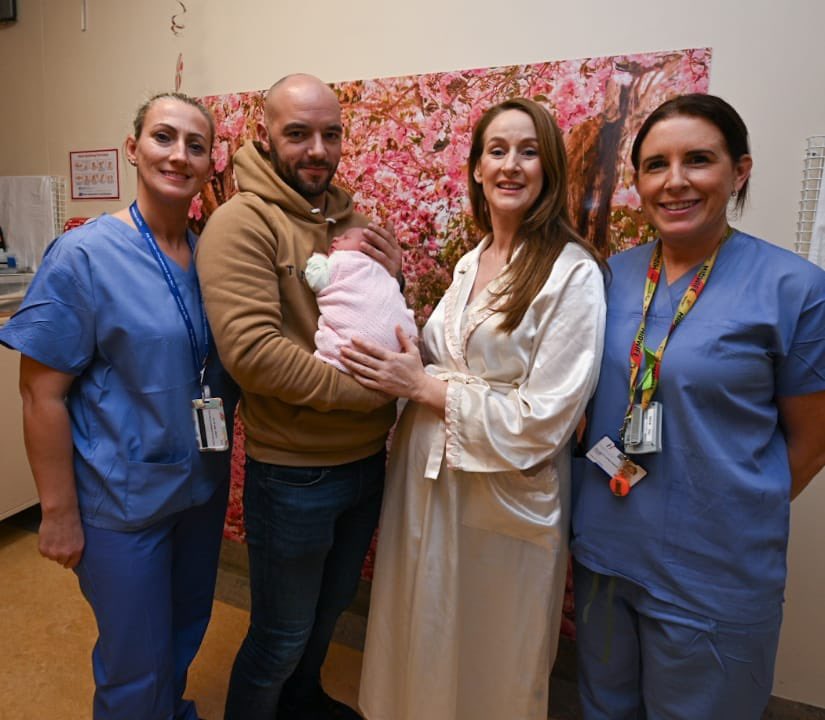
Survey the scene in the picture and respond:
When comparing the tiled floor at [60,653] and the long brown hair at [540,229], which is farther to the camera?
the tiled floor at [60,653]

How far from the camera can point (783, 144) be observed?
1.43 metres

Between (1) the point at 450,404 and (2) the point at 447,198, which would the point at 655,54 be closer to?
(2) the point at 447,198

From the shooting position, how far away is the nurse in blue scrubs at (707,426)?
1.04 meters

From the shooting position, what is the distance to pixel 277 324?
1.16 metres

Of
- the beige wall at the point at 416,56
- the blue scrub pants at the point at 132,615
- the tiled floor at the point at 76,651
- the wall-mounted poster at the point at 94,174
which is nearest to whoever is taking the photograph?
the blue scrub pants at the point at 132,615

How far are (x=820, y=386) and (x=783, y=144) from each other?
0.73 meters

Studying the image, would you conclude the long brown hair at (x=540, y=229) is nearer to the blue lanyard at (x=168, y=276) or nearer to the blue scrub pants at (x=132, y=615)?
the blue lanyard at (x=168, y=276)

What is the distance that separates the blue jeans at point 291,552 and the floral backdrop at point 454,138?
69cm

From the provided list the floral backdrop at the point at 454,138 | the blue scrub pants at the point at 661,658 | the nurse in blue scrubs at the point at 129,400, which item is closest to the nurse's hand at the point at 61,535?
the nurse in blue scrubs at the point at 129,400

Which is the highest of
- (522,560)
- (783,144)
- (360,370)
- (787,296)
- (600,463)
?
(783,144)

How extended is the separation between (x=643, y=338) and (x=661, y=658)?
63 cm

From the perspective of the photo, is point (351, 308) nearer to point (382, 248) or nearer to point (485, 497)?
point (382, 248)

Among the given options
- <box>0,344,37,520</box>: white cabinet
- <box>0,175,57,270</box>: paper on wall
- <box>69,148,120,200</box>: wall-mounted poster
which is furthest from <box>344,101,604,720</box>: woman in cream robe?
<box>0,175,57,270</box>: paper on wall

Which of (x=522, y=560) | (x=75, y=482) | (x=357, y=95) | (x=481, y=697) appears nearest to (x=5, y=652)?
(x=75, y=482)
